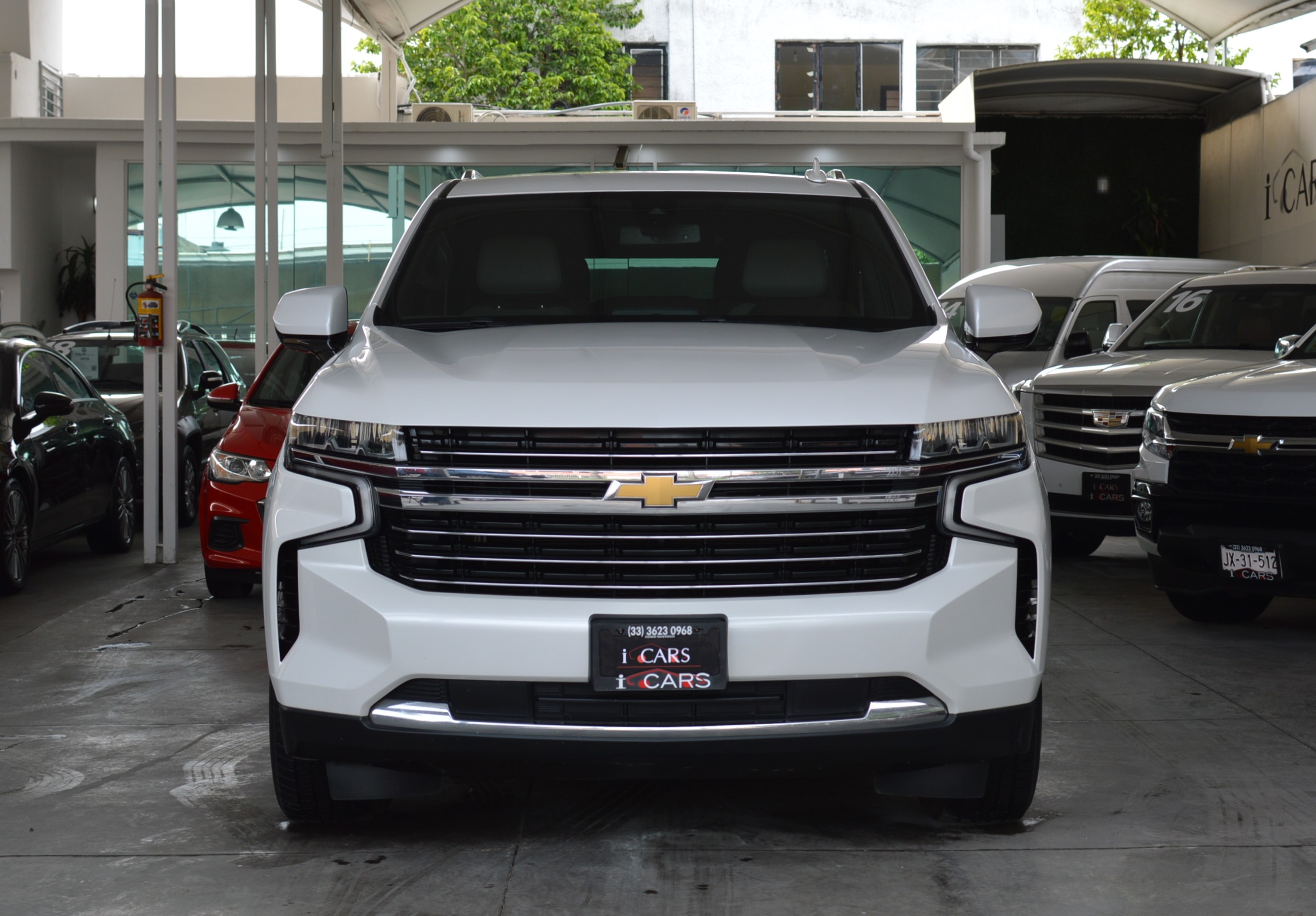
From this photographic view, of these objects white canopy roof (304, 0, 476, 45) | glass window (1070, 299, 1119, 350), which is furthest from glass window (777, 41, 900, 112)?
glass window (1070, 299, 1119, 350)

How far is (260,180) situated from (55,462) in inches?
228

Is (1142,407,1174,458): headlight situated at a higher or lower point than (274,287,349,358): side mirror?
lower

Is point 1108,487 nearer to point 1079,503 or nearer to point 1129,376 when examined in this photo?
point 1079,503

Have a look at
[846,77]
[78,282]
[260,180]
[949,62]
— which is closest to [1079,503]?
[260,180]

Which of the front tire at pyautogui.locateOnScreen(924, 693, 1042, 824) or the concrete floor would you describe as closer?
the concrete floor

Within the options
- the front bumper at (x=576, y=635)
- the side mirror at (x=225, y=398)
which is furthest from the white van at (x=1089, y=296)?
the front bumper at (x=576, y=635)

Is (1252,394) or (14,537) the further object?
(14,537)

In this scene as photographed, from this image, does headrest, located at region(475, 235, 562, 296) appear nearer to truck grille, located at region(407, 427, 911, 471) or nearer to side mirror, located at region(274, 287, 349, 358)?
side mirror, located at region(274, 287, 349, 358)

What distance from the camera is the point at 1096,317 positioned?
1351 cm

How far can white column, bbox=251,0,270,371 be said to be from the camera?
14.3m

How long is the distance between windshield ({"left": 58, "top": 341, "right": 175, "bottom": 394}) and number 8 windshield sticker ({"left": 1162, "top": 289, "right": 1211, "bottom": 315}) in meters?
8.52

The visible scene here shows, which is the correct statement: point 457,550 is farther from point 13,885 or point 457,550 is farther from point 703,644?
point 13,885

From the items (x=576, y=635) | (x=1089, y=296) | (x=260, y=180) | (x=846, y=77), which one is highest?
(x=846, y=77)

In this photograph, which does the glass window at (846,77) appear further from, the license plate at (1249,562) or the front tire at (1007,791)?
the front tire at (1007,791)
